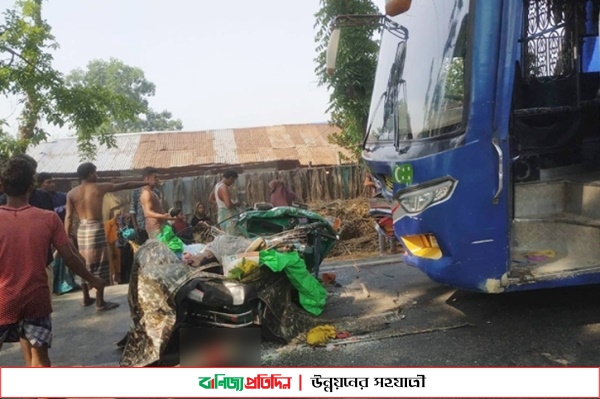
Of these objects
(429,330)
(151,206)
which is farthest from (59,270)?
(429,330)

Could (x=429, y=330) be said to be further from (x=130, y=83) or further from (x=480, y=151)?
(x=130, y=83)

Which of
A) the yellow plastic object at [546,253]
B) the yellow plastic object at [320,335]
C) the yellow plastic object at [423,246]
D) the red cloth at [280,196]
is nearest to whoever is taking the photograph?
the yellow plastic object at [423,246]

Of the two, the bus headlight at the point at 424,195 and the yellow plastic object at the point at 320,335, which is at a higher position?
the bus headlight at the point at 424,195

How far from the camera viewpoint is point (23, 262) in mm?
2625

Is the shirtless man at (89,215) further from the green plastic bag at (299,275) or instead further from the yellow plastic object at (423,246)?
the yellow plastic object at (423,246)

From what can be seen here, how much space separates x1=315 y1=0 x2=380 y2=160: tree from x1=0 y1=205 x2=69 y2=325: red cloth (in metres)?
6.61

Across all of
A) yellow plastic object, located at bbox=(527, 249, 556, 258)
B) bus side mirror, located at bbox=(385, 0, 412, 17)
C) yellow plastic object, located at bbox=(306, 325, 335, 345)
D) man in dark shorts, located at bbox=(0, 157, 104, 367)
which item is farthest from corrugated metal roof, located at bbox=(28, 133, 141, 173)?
yellow plastic object, located at bbox=(527, 249, 556, 258)

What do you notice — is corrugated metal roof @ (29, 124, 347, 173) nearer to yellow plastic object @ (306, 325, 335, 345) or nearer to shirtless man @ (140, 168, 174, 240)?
shirtless man @ (140, 168, 174, 240)

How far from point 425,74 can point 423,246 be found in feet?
4.11

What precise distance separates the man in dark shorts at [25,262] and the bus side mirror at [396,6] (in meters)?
2.47

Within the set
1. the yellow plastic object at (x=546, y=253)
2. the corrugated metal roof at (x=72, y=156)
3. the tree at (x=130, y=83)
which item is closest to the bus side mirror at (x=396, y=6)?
the yellow plastic object at (x=546, y=253)

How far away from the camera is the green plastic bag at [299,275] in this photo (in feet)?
11.0

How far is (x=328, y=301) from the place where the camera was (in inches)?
170

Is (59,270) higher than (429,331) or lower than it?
lower
